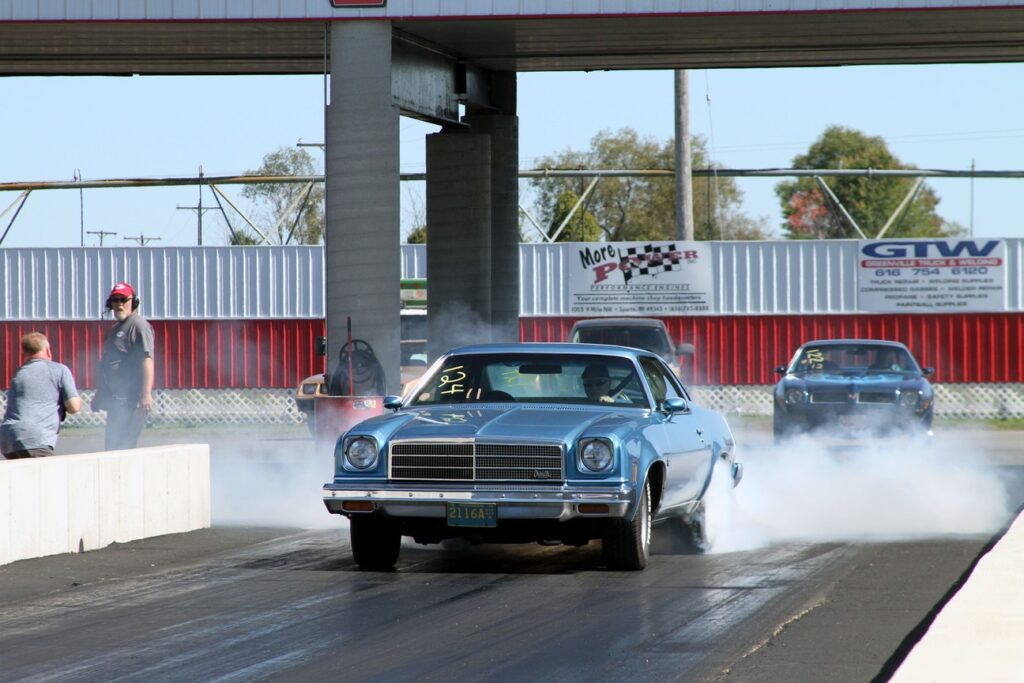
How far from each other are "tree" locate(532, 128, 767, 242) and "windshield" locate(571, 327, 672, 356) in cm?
4571

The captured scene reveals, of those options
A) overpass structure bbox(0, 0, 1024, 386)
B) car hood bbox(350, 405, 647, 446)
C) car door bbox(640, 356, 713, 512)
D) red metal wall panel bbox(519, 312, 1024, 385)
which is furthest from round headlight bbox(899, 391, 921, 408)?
red metal wall panel bbox(519, 312, 1024, 385)

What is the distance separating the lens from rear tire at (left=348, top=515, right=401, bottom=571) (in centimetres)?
1029

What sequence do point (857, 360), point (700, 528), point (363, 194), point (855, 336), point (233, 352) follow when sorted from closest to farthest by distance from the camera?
point (700, 528)
point (363, 194)
point (857, 360)
point (855, 336)
point (233, 352)

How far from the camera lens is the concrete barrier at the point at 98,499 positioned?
10.9 metres

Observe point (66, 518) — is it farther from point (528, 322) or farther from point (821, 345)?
point (528, 322)

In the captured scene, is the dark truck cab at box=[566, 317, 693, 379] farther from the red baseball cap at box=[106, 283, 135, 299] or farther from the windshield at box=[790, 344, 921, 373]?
the red baseball cap at box=[106, 283, 135, 299]

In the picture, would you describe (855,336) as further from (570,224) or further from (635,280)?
(570,224)

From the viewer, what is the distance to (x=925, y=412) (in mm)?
21531

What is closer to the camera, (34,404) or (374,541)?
(374,541)

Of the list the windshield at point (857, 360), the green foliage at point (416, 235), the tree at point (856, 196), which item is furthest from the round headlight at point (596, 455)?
the tree at point (856, 196)

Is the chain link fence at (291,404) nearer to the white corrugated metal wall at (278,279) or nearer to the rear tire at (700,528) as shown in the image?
the white corrugated metal wall at (278,279)

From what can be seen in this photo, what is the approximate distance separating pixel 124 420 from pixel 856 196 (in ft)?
288

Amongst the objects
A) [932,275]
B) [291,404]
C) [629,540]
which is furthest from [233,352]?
[629,540]

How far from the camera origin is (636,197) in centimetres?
8381
